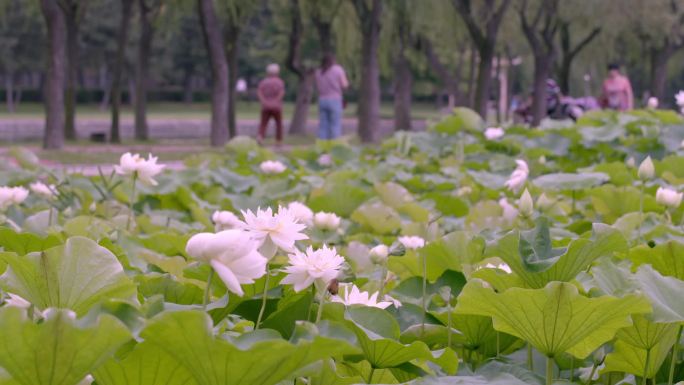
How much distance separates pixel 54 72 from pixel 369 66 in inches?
237

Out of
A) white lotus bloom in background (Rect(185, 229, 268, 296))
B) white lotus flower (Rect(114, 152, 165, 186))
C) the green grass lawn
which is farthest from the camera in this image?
the green grass lawn

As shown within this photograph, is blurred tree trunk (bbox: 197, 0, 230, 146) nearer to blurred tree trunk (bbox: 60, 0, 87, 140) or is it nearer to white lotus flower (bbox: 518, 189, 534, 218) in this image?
blurred tree trunk (bbox: 60, 0, 87, 140)

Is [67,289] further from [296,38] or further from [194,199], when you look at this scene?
A: [296,38]

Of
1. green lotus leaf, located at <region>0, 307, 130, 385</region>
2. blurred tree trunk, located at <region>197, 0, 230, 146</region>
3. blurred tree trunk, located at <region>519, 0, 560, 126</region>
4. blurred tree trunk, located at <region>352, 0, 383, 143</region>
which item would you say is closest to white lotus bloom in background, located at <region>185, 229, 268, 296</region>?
green lotus leaf, located at <region>0, 307, 130, 385</region>

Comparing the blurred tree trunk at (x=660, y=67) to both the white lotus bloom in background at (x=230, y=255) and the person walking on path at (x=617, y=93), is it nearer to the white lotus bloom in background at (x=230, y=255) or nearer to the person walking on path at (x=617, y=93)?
the person walking on path at (x=617, y=93)

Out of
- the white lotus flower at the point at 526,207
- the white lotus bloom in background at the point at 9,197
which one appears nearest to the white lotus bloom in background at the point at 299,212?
the white lotus flower at the point at 526,207

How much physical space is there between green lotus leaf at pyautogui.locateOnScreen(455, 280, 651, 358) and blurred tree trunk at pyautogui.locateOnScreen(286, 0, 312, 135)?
2110 cm

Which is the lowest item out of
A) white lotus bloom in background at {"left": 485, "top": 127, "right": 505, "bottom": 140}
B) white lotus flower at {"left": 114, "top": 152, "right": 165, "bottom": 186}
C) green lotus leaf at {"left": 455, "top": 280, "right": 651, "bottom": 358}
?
white lotus bloom in background at {"left": 485, "top": 127, "right": 505, "bottom": 140}

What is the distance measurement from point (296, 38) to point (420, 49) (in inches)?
186

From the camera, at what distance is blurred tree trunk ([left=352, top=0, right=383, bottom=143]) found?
65.7ft

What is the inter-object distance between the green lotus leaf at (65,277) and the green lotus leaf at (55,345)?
245 mm

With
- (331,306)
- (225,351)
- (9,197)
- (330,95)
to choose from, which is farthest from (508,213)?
(330,95)

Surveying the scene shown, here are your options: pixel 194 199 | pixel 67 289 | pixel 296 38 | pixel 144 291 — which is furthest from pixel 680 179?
pixel 296 38

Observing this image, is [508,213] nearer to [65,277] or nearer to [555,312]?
[555,312]
